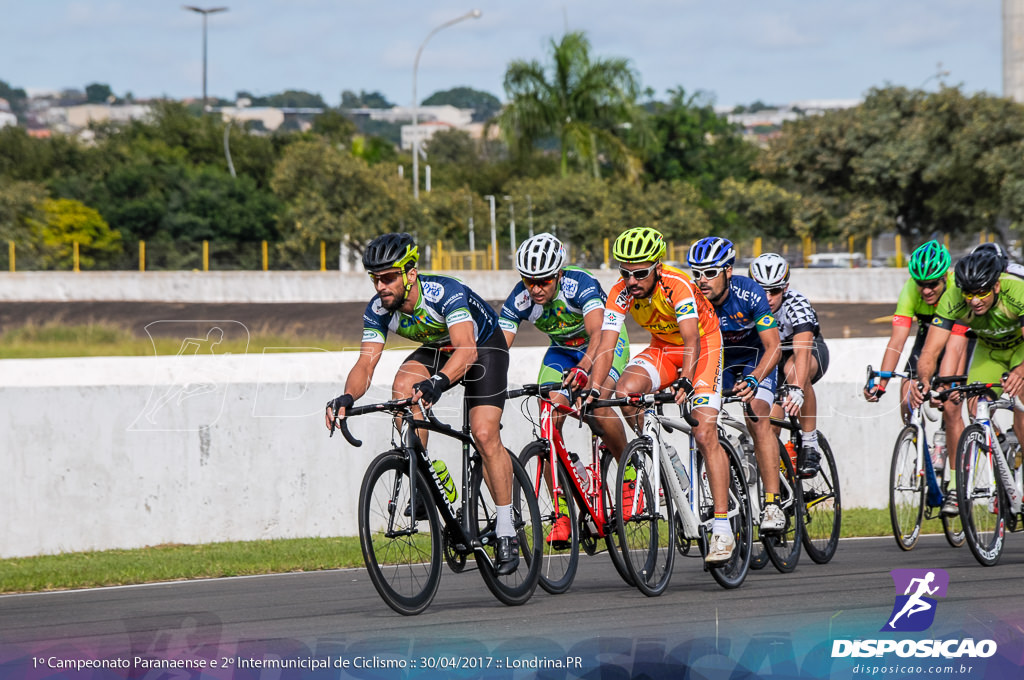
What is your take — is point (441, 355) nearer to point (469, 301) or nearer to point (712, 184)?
point (469, 301)

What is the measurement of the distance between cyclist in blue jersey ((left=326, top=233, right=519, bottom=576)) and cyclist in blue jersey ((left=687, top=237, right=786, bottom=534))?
56.9 inches

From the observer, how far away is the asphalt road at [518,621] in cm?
561

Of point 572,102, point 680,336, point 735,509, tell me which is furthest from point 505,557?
point 572,102

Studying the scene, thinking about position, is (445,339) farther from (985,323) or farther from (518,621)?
(985,323)

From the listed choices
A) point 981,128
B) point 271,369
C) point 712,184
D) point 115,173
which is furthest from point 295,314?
point 712,184

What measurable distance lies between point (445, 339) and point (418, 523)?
105cm

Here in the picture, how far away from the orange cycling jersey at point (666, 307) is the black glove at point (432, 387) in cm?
118

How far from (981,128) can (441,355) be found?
37535 mm

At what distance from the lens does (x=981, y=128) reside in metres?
40.7

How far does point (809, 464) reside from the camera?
28.0 ft

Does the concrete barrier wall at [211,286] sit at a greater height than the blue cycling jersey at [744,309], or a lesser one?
greater

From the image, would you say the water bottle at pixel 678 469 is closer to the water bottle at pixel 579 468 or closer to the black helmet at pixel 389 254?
the water bottle at pixel 579 468

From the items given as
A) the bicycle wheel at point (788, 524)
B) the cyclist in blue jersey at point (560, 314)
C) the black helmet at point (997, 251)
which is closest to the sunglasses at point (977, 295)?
the black helmet at point (997, 251)

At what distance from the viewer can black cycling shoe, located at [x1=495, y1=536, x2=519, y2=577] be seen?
21.7 ft
